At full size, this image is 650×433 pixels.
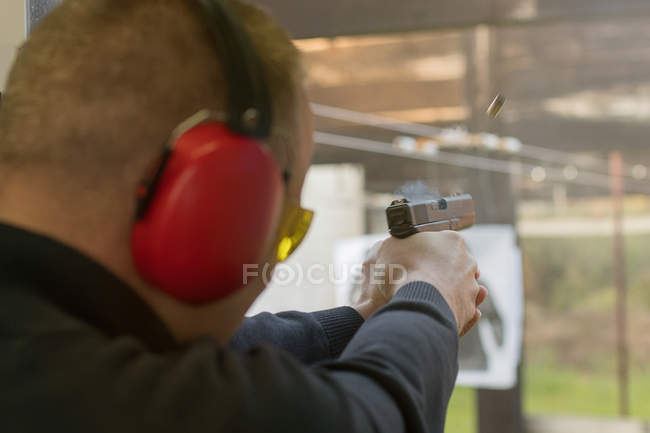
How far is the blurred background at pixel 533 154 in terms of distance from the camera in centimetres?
190

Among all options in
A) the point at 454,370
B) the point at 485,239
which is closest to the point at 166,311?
the point at 454,370

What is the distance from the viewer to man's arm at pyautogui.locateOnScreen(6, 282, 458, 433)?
35 cm

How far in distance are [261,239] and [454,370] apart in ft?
0.78

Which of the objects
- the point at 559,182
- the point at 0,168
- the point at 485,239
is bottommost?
the point at 485,239

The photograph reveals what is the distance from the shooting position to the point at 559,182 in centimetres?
190

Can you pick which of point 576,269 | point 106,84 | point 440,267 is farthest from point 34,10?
point 576,269

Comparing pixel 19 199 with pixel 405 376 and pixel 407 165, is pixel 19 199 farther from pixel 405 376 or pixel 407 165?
pixel 407 165

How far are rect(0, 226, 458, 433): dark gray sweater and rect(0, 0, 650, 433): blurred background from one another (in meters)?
1.48

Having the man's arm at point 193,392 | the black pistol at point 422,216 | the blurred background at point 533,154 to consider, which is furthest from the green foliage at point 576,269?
the man's arm at point 193,392

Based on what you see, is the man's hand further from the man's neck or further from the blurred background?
the blurred background

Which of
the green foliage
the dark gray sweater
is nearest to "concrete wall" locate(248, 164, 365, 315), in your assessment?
the green foliage

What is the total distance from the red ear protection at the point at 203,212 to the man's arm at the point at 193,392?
49 millimetres

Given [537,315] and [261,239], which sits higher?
[261,239]

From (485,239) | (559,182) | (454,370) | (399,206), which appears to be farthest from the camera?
(485,239)
